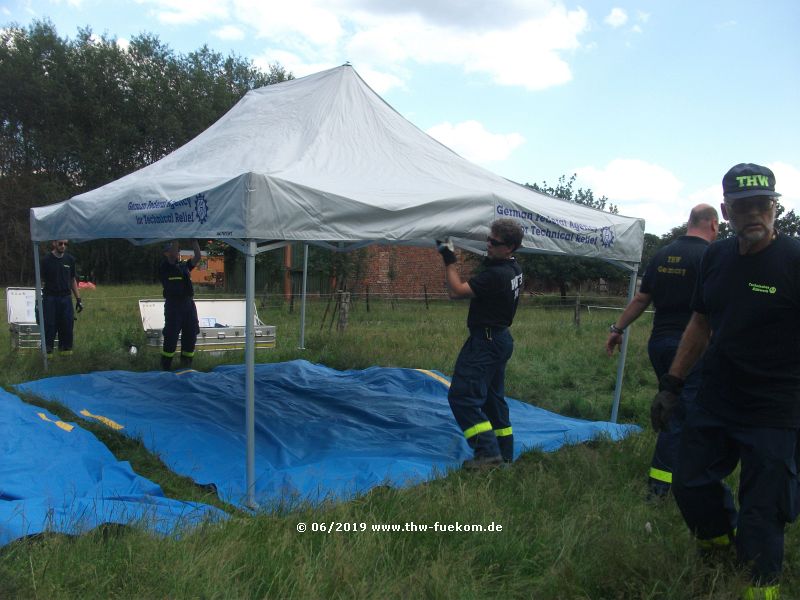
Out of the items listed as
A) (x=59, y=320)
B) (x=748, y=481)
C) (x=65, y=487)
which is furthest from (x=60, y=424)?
(x=748, y=481)

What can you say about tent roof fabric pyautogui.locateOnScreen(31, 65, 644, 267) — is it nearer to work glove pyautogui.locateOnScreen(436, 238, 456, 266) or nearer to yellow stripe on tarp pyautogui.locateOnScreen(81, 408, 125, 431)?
work glove pyautogui.locateOnScreen(436, 238, 456, 266)

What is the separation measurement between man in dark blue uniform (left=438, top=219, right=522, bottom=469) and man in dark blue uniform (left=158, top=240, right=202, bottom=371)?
15.1 ft

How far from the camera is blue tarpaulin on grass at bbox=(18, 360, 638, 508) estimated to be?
4.64m

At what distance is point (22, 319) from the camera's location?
10.1 meters

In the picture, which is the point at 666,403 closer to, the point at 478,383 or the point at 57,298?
the point at 478,383

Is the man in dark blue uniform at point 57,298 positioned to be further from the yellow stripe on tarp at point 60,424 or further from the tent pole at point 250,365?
the tent pole at point 250,365

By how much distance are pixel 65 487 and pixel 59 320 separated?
565 cm

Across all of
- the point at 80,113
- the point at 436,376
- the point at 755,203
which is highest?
the point at 80,113

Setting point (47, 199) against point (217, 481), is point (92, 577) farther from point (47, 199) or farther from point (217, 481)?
point (47, 199)

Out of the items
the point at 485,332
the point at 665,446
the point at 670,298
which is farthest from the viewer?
the point at 485,332

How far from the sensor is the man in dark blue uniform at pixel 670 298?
429 cm

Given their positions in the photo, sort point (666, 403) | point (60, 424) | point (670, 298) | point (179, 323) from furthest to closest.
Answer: point (179, 323)
point (60, 424)
point (670, 298)
point (666, 403)

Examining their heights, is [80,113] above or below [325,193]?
above

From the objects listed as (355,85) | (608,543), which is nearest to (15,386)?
(355,85)
